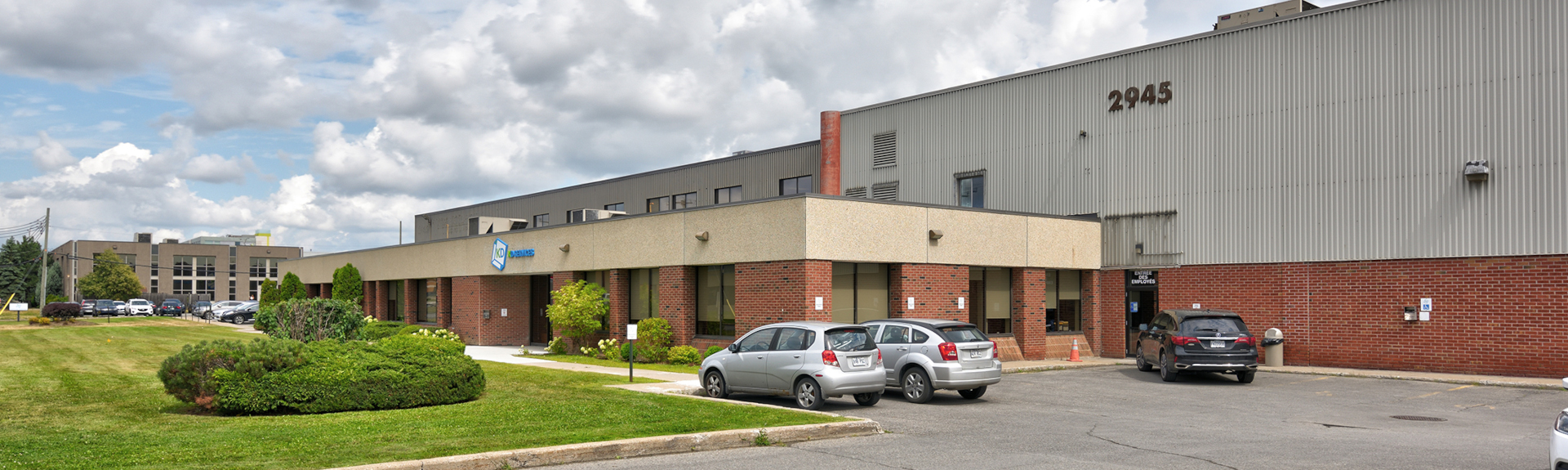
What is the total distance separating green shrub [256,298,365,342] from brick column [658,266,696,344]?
735cm

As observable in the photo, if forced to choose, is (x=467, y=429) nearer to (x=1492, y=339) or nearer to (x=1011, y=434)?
(x=1011, y=434)

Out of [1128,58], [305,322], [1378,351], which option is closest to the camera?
[305,322]

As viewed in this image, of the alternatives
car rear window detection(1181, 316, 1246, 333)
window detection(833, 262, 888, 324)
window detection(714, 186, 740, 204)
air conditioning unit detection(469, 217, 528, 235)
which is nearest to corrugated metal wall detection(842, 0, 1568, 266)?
car rear window detection(1181, 316, 1246, 333)

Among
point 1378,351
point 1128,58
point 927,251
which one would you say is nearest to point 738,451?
point 927,251

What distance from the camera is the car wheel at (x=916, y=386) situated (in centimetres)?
1680

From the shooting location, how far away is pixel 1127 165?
29.0 m

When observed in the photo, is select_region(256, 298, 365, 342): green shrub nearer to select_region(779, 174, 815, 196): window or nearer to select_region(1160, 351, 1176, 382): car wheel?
select_region(1160, 351, 1176, 382): car wheel

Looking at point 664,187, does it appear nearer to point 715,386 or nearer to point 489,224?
point 489,224

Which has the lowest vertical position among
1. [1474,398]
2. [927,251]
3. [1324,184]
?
[1474,398]

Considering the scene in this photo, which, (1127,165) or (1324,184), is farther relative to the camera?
(1127,165)

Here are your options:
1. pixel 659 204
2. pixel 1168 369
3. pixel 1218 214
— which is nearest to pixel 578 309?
pixel 1168 369

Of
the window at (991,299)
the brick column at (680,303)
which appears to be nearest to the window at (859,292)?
the window at (991,299)

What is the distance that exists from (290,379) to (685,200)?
3051 centimetres

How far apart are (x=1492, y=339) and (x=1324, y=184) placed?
4923 mm
